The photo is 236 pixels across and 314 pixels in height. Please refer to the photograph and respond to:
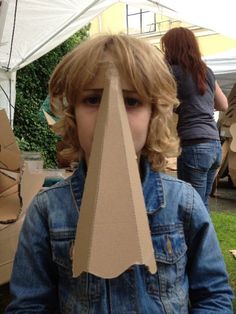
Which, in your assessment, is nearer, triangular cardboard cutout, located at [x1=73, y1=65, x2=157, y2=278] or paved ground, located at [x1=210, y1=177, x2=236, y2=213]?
triangular cardboard cutout, located at [x1=73, y1=65, x2=157, y2=278]

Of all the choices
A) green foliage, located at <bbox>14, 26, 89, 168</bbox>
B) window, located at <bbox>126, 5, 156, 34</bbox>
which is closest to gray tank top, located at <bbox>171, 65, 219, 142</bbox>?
green foliage, located at <bbox>14, 26, 89, 168</bbox>

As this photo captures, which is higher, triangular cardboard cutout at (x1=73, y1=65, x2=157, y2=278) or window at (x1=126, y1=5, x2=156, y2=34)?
window at (x1=126, y1=5, x2=156, y2=34)

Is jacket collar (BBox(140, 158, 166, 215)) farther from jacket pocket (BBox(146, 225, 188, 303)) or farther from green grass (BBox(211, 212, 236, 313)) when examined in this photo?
green grass (BBox(211, 212, 236, 313))

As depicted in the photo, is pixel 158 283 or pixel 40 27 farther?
pixel 40 27

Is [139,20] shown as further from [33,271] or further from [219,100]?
[33,271]

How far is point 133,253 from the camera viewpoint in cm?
59

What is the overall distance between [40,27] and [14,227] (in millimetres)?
3016

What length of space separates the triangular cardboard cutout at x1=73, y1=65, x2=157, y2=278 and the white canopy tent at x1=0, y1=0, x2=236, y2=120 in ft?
7.38

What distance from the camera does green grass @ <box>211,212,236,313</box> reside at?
2.77 metres

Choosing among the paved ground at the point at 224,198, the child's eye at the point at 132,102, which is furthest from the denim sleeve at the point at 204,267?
the paved ground at the point at 224,198

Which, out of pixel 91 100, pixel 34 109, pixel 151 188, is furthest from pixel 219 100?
pixel 34 109

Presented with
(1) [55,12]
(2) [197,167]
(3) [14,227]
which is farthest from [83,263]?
(1) [55,12]

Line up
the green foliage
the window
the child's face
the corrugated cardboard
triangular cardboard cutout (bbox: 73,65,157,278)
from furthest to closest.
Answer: the window, the green foliage, the corrugated cardboard, the child's face, triangular cardboard cutout (bbox: 73,65,157,278)

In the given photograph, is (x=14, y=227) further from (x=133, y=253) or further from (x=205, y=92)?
(x=205, y=92)
